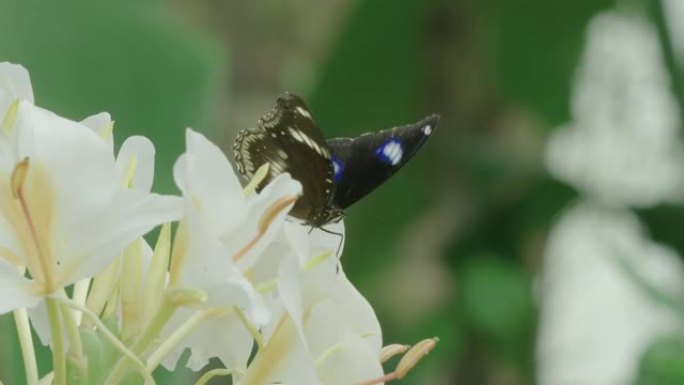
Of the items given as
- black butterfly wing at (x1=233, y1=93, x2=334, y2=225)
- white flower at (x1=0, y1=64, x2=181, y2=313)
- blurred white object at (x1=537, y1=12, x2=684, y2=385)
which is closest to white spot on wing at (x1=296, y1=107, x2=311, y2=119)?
black butterfly wing at (x1=233, y1=93, x2=334, y2=225)

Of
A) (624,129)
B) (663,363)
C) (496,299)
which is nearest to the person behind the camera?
(663,363)

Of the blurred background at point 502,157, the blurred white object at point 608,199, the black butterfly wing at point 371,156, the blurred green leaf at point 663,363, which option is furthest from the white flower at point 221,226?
the blurred white object at point 608,199

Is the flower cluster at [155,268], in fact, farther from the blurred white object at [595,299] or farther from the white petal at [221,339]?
the blurred white object at [595,299]

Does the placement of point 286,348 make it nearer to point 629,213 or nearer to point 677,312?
point 677,312

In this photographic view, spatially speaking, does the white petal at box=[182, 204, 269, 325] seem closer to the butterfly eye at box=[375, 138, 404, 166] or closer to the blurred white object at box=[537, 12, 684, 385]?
the butterfly eye at box=[375, 138, 404, 166]

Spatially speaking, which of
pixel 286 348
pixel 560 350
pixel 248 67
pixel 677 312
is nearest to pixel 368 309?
pixel 286 348

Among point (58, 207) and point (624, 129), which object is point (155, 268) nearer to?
point (58, 207)

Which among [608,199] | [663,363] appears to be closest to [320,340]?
[663,363]
